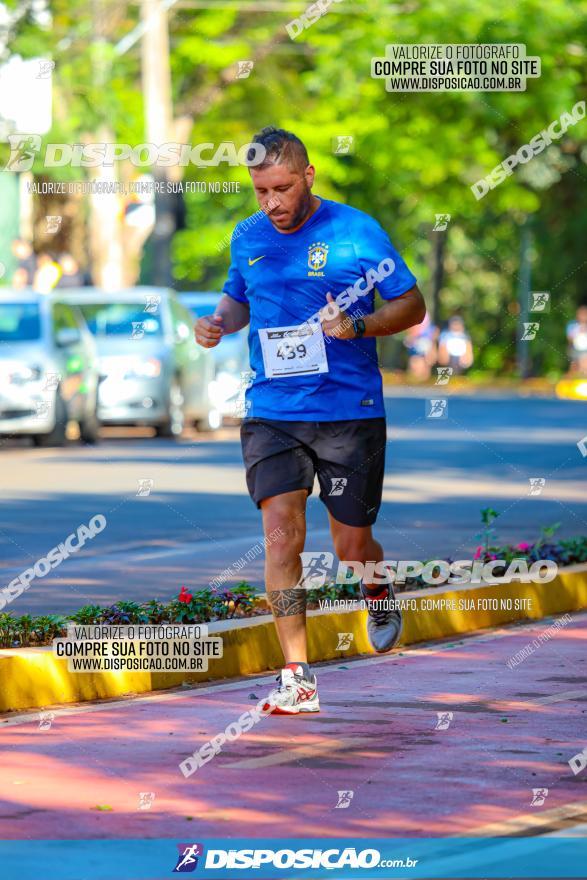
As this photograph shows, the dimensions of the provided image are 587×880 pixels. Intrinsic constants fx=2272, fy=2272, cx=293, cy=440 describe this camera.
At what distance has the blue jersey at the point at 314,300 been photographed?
7.84 metres

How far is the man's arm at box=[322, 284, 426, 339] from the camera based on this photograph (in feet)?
25.2

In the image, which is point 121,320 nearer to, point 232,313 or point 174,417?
point 174,417

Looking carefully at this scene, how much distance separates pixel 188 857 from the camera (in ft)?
18.1

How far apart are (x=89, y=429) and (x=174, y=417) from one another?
1764 millimetres

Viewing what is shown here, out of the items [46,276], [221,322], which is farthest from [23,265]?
[221,322]

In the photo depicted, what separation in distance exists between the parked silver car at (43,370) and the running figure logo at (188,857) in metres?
17.4

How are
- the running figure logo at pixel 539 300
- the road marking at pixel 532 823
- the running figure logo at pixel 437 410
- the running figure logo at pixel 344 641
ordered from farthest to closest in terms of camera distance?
the running figure logo at pixel 437 410
the running figure logo at pixel 539 300
the running figure logo at pixel 344 641
the road marking at pixel 532 823

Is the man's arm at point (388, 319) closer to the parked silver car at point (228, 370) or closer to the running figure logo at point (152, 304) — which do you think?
the running figure logo at point (152, 304)

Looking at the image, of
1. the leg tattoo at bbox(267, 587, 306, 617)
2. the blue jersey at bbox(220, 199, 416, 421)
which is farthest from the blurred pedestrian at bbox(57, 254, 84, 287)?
the leg tattoo at bbox(267, 587, 306, 617)

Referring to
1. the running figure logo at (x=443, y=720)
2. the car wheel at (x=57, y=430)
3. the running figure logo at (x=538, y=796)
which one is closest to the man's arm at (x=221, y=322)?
the running figure logo at (x=443, y=720)

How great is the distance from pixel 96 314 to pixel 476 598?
1675 cm

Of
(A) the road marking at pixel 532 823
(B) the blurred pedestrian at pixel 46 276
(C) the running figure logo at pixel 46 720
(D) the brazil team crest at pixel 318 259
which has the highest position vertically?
(B) the blurred pedestrian at pixel 46 276

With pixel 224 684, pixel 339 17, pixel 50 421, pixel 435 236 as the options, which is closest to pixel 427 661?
pixel 224 684

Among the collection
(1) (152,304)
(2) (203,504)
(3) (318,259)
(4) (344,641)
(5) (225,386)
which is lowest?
(4) (344,641)
